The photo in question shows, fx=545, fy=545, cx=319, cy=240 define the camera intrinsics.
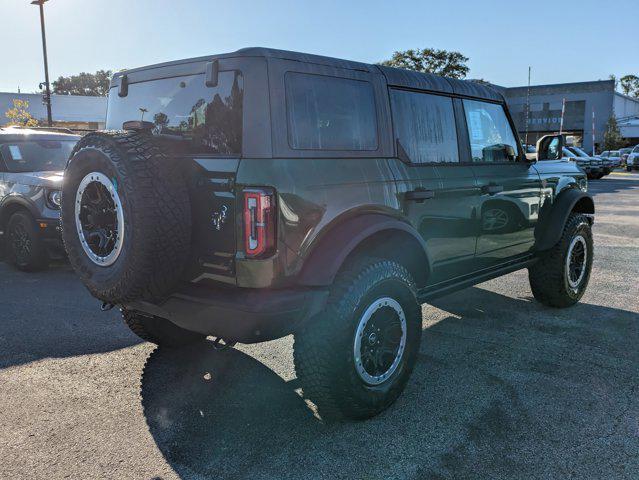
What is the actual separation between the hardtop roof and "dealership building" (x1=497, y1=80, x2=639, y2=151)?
57.0 m

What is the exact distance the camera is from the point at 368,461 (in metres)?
2.73

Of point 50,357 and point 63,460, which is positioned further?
point 50,357

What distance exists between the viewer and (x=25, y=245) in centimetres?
691

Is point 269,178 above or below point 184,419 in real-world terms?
above

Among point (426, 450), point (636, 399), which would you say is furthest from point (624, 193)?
point (426, 450)

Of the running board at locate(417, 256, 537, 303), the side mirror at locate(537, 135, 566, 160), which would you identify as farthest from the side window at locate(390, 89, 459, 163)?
the side mirror at locate(537, 135, 566, 160)

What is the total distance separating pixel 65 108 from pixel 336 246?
153 feet

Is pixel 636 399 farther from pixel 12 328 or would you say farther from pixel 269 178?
pixel 12 328

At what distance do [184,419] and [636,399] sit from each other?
2.77 meters

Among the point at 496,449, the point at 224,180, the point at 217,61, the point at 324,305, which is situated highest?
the point at 217,61

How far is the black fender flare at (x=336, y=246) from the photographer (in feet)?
9.24

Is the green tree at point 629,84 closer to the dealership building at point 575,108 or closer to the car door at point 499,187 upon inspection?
the dealership building at point 575,108

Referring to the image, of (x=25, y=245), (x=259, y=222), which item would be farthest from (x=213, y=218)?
(x=25, y=245)

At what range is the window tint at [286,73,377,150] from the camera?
2895 millimetres
